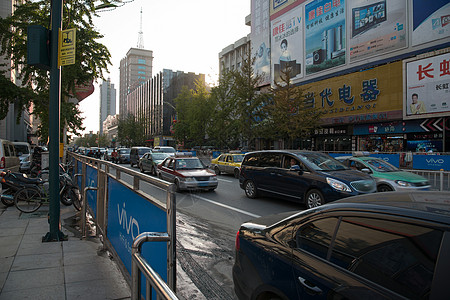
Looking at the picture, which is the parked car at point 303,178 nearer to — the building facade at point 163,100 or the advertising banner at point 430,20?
the advertising banner at point 430,20

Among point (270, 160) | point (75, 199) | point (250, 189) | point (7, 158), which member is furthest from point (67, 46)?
point (7, 158)

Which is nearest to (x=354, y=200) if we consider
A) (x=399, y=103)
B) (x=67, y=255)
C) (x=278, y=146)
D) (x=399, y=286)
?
(x=399, y=286)

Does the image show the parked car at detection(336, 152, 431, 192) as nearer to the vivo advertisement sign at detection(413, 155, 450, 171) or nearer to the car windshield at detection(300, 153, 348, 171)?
the car windshield at detection(300, 153, 348, 171)

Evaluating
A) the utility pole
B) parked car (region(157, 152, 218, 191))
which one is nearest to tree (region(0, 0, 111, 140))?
parked car (region(157, 152, 218, 191))

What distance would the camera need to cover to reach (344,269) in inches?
78.7

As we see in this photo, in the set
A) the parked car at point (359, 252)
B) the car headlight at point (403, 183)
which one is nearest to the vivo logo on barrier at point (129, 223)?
the parked car at point (359, 252)

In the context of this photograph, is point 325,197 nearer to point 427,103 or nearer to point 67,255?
point 67,255

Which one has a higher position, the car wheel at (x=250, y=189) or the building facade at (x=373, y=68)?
the building facade at (x=373, y=68)

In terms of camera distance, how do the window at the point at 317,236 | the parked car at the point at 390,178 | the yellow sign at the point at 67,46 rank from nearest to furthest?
the window at the point at 317,236 → the yellow sign at the point at 67,46 → the parked car at the point at 390,178

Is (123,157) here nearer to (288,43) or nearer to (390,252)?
(288,43)

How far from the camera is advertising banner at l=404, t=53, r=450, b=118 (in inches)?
895

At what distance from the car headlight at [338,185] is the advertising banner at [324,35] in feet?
89.2

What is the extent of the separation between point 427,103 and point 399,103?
2597 mm

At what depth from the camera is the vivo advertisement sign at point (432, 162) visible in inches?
679
